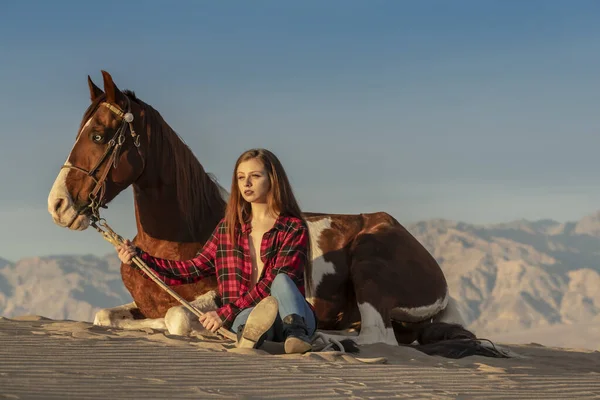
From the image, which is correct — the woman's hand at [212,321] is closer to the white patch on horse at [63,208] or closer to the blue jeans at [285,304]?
the blue jeans at [285,304]

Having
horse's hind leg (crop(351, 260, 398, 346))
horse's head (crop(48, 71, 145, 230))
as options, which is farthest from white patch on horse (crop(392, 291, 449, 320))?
horse's head (crop(48, 71, 145, 230))

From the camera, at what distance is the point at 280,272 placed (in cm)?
611

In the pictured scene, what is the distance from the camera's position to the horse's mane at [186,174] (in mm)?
7578

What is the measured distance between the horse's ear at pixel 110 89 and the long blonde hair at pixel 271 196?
4.61 ft

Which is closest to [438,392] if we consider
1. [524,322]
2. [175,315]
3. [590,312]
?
[175,315]

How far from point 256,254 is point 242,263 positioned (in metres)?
0.12

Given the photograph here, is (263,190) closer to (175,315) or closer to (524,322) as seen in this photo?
(175,315)

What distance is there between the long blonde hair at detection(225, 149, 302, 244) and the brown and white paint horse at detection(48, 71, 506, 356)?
22.8 inches

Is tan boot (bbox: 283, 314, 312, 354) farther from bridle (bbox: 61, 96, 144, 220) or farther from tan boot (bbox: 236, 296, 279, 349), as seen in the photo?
bridle (bbox: 61, 96, 144, 220)

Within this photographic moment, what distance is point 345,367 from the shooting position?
17.7 feet

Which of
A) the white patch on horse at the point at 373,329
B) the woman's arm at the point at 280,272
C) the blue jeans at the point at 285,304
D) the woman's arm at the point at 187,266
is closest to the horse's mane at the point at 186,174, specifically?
the woman's arm at the point at 187,266

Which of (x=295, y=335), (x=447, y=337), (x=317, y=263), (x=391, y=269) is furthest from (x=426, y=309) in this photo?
(x=295, y=335)

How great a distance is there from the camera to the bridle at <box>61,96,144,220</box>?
23.3 ft

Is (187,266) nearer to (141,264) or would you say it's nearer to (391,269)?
(141,264)
